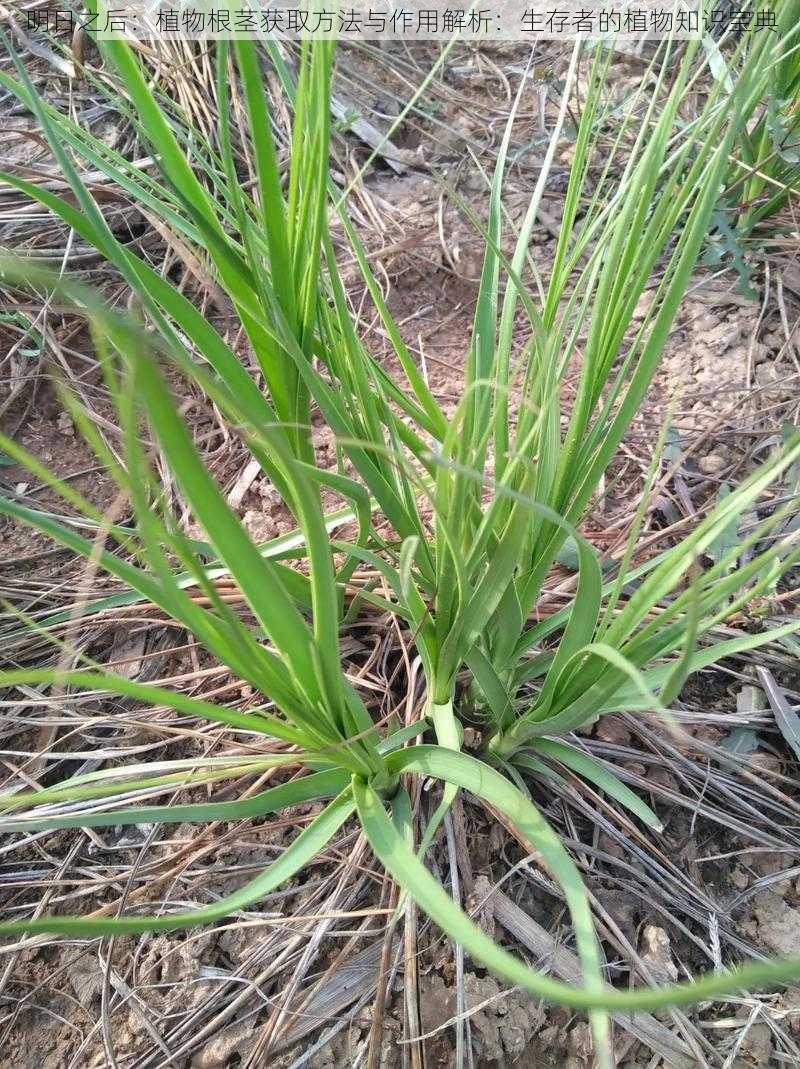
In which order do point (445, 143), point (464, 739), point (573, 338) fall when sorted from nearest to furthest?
point (573, 338) → point (464, 739) → point (445, 143)

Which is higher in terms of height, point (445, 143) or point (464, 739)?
point (445, 143)

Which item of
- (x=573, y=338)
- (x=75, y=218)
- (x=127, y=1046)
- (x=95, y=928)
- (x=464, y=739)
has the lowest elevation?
(x=127, y=1046)

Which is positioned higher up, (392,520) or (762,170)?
(762,170)

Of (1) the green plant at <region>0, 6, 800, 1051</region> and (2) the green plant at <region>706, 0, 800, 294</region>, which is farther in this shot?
(2) the green plant at <region>706, 0, 800, 294</region>

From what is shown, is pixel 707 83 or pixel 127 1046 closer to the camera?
pixel 127 1046

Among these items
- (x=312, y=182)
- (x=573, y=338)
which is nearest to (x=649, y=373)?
(x=573, y=338)

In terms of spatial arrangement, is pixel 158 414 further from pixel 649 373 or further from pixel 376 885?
pixel 376 885

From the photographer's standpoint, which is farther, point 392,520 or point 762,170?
point 762,170

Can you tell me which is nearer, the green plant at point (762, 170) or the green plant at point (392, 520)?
the green plant at point (392, 520)
